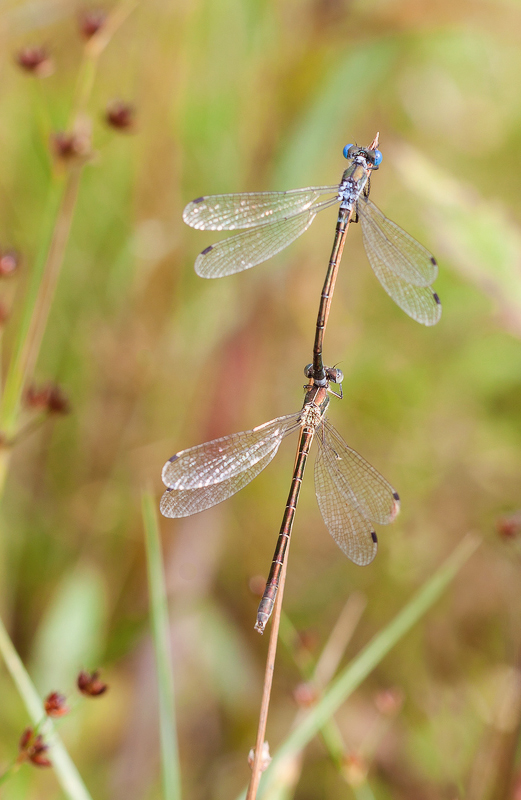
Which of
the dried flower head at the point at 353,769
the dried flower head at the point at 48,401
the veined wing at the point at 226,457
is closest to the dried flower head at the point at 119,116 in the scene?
the dried flower head at the point at 48,401

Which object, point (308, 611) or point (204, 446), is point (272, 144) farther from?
point (308, 611)

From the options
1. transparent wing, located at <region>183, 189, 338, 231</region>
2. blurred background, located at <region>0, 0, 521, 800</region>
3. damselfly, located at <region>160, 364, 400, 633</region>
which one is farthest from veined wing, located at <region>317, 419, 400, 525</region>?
blurred background, located at <region>0, 0, 521, 800</region>

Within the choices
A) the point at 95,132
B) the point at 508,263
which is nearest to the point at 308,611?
the point at 508,263

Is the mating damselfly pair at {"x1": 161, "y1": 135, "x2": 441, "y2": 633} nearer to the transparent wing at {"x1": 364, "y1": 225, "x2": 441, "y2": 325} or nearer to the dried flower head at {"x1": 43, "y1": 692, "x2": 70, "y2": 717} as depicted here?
the transparent wing at {"x1": 364, "y1": 225, "x2": 441, "y2": 325}

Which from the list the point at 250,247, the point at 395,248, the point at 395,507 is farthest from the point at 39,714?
the point at 395,248

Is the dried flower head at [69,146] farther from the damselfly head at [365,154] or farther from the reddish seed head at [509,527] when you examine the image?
the reddish seed head at [509,527]

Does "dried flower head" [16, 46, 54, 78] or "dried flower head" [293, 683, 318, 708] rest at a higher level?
"dried flower head" [16, 46, 54, 78]

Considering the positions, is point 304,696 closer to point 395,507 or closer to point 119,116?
point 395,507
